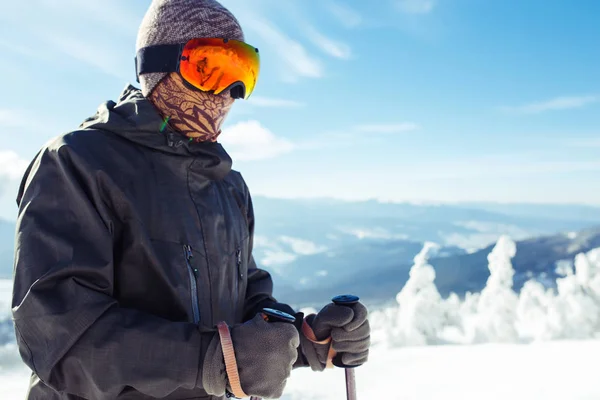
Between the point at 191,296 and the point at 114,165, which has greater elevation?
the point at 114,165

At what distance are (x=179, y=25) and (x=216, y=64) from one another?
26 centimetres

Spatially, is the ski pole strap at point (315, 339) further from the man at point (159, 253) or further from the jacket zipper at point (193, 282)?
the jacket zipper at point (193, 282)

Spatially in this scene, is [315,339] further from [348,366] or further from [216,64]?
[216,64]

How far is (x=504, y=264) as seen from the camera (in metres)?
36.6

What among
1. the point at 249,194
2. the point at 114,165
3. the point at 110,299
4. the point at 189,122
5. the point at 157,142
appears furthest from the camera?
the point at 249,194

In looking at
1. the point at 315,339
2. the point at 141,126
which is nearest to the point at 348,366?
the point at 315,339

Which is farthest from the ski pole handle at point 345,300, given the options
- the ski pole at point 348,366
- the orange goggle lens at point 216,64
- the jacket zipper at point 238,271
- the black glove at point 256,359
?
the orange goggle lens at point 216,64

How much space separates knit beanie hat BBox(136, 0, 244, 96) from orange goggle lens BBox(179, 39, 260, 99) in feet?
0.20

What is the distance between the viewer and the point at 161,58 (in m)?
2.41

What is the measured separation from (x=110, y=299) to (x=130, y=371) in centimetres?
28

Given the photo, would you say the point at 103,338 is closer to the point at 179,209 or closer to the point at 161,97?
the point at 179,209

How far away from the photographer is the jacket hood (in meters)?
2.27

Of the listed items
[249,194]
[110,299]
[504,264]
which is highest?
[249,194]

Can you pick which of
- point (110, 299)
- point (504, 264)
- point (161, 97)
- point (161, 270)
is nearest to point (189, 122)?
point (161, 97)
